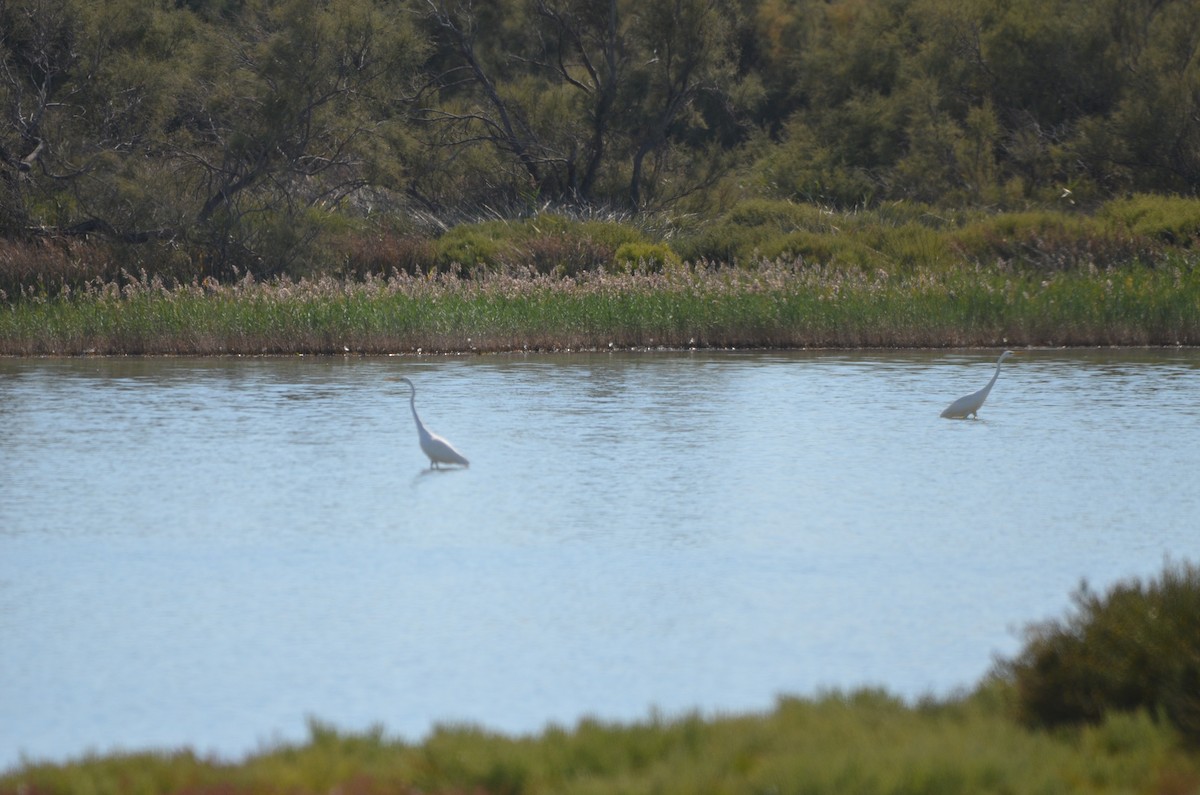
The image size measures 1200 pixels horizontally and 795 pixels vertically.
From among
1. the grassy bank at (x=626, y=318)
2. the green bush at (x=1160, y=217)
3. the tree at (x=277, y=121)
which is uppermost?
the tree at (x=277, y=121)

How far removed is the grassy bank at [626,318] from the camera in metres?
19.3

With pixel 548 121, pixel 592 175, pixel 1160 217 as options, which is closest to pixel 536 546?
pixel 1160 217

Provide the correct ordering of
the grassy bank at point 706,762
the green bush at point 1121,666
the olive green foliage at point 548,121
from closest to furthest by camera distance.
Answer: the grassy bank at point 706,762 → the green bush at point 1121,666 → the olive green foliage at point 548,121

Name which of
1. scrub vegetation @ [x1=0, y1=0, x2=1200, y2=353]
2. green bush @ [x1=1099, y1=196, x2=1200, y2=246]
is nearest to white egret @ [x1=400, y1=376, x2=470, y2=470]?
scrub vegetation @ [x1=0, y1=0, x2=1200, y2=353]

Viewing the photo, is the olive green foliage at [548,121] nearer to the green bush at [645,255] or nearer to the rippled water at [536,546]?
the green bush at [645,255]

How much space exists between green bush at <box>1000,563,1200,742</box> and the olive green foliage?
1990 cm

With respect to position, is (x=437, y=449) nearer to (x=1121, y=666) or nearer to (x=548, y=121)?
(x=1121, y=666)

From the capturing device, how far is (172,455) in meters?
11.4

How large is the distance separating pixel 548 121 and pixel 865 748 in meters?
30.7

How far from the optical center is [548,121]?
3416cm

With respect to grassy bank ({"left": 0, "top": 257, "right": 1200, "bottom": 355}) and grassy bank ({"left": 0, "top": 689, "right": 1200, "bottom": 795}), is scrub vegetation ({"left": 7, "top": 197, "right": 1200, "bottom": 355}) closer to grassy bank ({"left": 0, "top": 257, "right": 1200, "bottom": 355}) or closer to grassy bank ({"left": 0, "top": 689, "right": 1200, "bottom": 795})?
grassy bank ({"left": 0, "top": 257, "right": 1200, "bottom": 355})

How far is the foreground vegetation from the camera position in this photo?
418 centimetres

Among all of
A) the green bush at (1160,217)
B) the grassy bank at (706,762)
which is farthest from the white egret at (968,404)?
the green bush at (1160,217)

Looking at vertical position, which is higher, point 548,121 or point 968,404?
point 548,121
